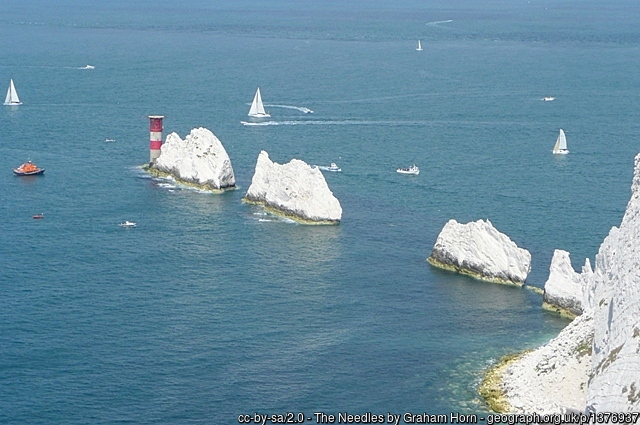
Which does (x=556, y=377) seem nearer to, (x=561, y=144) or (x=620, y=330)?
(x=620, y=330)

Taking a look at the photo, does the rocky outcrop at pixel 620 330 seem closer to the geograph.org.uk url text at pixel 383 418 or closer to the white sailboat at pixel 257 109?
the geograph.org.uk url text at pixel 383 418

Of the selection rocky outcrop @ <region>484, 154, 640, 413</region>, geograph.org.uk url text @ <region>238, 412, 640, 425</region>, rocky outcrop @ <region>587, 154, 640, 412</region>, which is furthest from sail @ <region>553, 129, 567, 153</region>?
geograph.org.uk url text @ <region>238, 412, 640, 425</region>

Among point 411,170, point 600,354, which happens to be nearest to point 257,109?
point 411,170

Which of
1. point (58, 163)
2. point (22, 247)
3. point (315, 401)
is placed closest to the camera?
point (315, 401)

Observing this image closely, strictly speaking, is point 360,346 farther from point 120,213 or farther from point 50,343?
point 120,213

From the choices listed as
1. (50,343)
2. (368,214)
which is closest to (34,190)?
(368,214)

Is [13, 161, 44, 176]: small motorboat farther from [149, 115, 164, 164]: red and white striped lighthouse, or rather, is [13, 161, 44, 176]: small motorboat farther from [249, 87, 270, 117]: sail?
[249, 87, 270, 117]: sail
